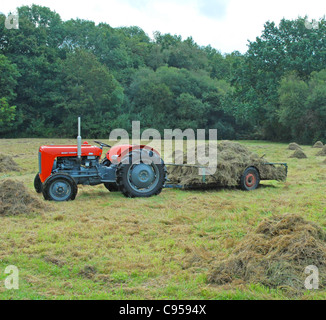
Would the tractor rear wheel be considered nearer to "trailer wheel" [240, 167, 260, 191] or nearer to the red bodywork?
the red bodywork

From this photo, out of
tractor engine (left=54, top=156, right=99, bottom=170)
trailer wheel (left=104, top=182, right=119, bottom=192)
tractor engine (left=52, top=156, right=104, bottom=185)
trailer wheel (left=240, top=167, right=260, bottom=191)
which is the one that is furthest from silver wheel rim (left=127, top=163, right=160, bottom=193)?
trailer wheel (left=240, top=167, right=260, bottom=191)

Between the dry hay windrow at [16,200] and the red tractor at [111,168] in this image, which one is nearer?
the dry hay windrow at [16,200]

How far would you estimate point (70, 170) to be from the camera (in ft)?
29.4

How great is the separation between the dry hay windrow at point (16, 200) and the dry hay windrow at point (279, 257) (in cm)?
396

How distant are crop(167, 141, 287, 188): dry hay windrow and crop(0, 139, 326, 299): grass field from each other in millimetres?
403

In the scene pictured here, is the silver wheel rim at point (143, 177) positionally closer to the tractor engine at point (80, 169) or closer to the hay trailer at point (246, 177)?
the hay trailer at point (246, 177)

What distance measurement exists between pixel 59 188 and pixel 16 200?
4.00 feet

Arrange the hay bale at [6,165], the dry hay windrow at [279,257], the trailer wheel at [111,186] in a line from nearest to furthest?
the dry hay windrow at [279,257]
the trailer wheel at [111,186]
the hay bale at [6,165]

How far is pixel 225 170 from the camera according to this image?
9727mm

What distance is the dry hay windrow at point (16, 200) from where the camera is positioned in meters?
7.10

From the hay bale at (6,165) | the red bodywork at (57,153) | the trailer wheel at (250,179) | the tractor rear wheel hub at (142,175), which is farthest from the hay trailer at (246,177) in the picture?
the hay bale at (6,165)

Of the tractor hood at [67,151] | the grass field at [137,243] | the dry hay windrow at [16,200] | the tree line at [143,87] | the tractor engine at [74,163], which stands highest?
the tree line at [143,87]
